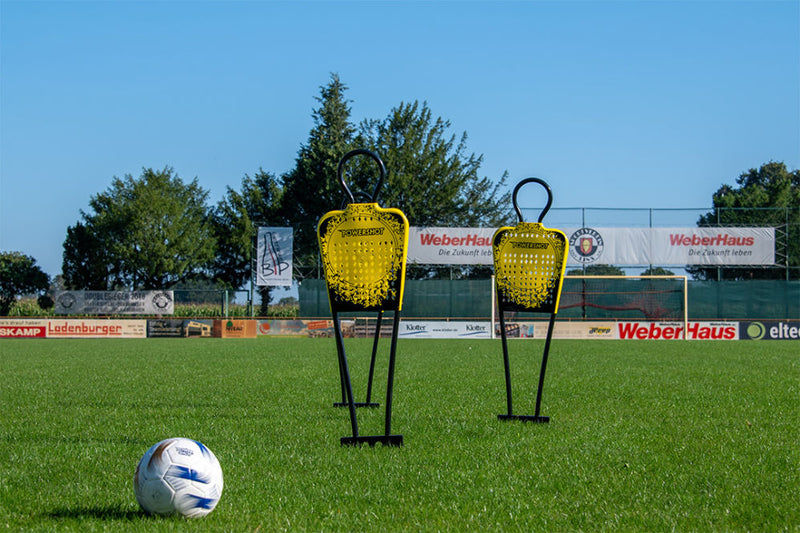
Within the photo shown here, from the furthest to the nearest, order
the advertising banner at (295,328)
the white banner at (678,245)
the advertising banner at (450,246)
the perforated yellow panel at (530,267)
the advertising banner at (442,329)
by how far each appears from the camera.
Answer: the advertising banner at (450,246)
the white banner at (678,245)
the advertising banner at (295,328)
the advertising banner at (442,329)
the perforated yellow panel at (530,267)

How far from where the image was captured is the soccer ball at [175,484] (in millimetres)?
4098

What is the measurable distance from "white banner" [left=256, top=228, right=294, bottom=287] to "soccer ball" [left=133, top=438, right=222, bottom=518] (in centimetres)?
3664

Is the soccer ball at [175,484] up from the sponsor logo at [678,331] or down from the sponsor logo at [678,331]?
up

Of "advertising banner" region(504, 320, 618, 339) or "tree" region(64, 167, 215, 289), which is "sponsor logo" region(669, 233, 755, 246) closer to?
"advertising banner" region(504, 320, 618, 339)

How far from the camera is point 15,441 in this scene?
6582 millimetres

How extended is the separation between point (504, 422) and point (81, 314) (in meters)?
39.2

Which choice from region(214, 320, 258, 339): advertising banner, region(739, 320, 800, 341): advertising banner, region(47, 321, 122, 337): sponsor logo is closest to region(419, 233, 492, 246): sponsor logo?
region(214, 320, 258, 339): advertising banner

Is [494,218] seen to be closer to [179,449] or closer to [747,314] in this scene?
[747,314]

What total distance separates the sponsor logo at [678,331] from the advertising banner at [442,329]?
630 cm

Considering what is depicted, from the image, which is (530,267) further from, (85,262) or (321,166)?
(85,262)

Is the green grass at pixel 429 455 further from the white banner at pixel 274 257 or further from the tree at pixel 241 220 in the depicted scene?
the tree at pixel 241 220

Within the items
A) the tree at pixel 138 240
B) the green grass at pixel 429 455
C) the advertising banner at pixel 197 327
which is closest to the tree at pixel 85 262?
the tree at pixel 138 240

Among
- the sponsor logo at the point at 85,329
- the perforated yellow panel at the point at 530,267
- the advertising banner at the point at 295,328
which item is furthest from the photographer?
the sponsor logo at the point at 85,329

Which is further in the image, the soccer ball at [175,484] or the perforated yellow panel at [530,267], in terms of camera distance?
the perforated yellow panel at [530,267]
